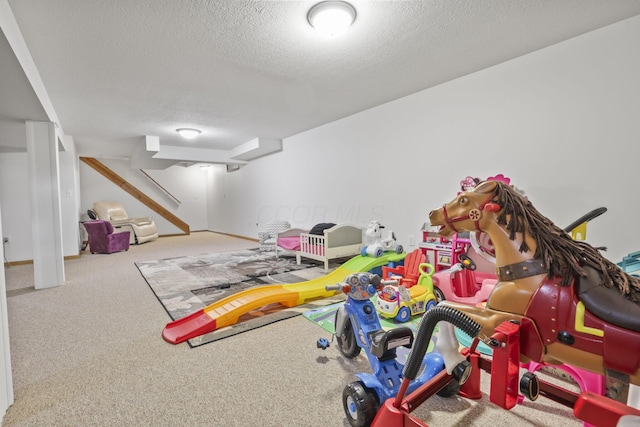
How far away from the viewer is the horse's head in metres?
1.13

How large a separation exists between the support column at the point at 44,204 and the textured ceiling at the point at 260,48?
11.9 inches

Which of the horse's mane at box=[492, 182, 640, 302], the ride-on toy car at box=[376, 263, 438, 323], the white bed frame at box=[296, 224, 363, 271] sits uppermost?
the horse's mane at box=[492, 182, 640, 302]

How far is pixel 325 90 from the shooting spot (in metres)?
3.45

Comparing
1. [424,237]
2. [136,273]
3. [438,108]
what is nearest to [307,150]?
[438,108]

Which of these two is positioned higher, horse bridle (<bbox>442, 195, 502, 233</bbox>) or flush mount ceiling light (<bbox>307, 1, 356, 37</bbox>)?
flush mount ceiling light (<bbox>307, 1, 356, 37</bbox>)

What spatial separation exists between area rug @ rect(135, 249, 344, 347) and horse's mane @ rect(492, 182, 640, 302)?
203 centimetres

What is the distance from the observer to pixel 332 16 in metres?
1.96

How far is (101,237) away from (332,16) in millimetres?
6384

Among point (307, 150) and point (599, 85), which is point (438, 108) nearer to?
point (599, 85)

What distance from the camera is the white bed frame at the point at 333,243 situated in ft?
13.6

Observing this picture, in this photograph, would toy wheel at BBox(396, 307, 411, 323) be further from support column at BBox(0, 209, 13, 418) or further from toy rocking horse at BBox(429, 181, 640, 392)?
support column at BBox(0, 209, 13, 418)

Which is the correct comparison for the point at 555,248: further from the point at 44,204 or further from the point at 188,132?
the point at 188,132

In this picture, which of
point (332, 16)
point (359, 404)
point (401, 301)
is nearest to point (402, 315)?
point (401, 301)

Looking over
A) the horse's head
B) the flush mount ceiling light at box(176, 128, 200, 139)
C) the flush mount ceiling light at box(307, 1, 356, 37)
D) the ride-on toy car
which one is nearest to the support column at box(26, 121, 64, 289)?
the flush mount ceiling light at box(176, 128, 200, 139)
